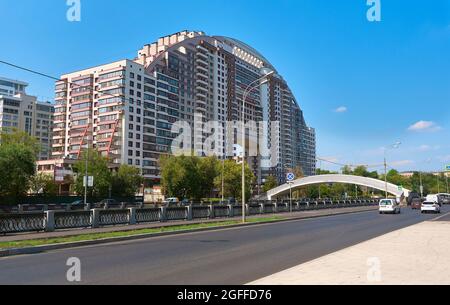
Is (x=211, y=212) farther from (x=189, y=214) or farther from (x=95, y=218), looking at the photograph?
(x=95, y=218)

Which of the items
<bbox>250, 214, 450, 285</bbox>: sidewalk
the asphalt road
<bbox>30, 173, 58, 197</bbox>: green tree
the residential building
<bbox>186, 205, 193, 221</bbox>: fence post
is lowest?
the asphalt road

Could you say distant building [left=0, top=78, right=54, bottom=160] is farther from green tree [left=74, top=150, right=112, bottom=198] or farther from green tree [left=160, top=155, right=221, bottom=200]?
green tree [left=160, top=155, right=221, bottom=200]

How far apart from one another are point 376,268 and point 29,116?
529 feet

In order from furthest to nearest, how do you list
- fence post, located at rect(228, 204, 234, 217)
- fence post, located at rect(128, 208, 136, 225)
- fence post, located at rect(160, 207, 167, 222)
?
fence post, located at rect(228, 204, 234, 217) < fence post, located at rect(160, 207, 167, 222) < fence post, located at rect(128, 208, 136, 225)

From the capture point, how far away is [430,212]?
43.9 m

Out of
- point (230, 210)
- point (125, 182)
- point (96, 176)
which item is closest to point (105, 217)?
point (230, 210)

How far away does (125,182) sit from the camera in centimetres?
7688

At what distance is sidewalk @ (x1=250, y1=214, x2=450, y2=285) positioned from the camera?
7773mm

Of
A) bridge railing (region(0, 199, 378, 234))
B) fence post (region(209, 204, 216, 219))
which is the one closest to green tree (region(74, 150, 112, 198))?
bridge railing (region(0, 199, 378, 234))

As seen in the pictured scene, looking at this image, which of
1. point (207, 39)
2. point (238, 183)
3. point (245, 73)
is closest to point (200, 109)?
point (207, 39)

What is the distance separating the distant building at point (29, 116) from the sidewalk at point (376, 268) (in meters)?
143

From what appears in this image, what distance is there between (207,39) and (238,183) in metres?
69.8

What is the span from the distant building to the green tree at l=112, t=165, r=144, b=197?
72089 mm
